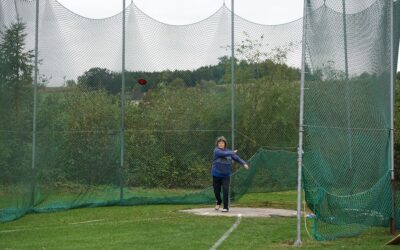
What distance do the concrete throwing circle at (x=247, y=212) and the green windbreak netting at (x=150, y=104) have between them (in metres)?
1.29

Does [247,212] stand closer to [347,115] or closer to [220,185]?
[220,185]

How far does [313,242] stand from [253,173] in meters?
5.90

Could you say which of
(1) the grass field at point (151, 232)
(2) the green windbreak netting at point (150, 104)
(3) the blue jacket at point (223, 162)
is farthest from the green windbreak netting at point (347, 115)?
(2) the green windbreak netting at point (150, 104)

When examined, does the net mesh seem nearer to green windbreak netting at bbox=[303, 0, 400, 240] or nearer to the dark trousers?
the dark trousers

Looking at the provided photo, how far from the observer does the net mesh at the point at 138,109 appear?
1457cm

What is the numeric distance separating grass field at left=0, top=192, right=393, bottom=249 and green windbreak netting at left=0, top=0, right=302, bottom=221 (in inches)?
63.6

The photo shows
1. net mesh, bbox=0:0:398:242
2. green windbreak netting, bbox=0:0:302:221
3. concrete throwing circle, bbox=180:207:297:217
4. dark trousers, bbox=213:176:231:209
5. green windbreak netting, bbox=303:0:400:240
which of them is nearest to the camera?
green windbreak netting, bbox=303:0:400:240

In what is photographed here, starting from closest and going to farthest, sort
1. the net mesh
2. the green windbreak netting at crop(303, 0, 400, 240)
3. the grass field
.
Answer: the grass field < the green windbreak netting at crop(303, 0, 400, 240) < the net mesh

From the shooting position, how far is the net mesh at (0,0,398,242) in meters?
14.6

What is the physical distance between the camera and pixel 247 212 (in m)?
13.7

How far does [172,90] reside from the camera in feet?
54.2

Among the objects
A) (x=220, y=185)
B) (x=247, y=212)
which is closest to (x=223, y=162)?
(x=220, y=185)

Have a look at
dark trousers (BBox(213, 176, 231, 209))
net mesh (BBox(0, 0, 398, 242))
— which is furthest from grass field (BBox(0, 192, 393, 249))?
net mesh (BBox(0, 0, 398, 242))

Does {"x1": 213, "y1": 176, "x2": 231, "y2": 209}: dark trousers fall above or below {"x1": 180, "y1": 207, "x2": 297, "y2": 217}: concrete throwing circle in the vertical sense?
above
